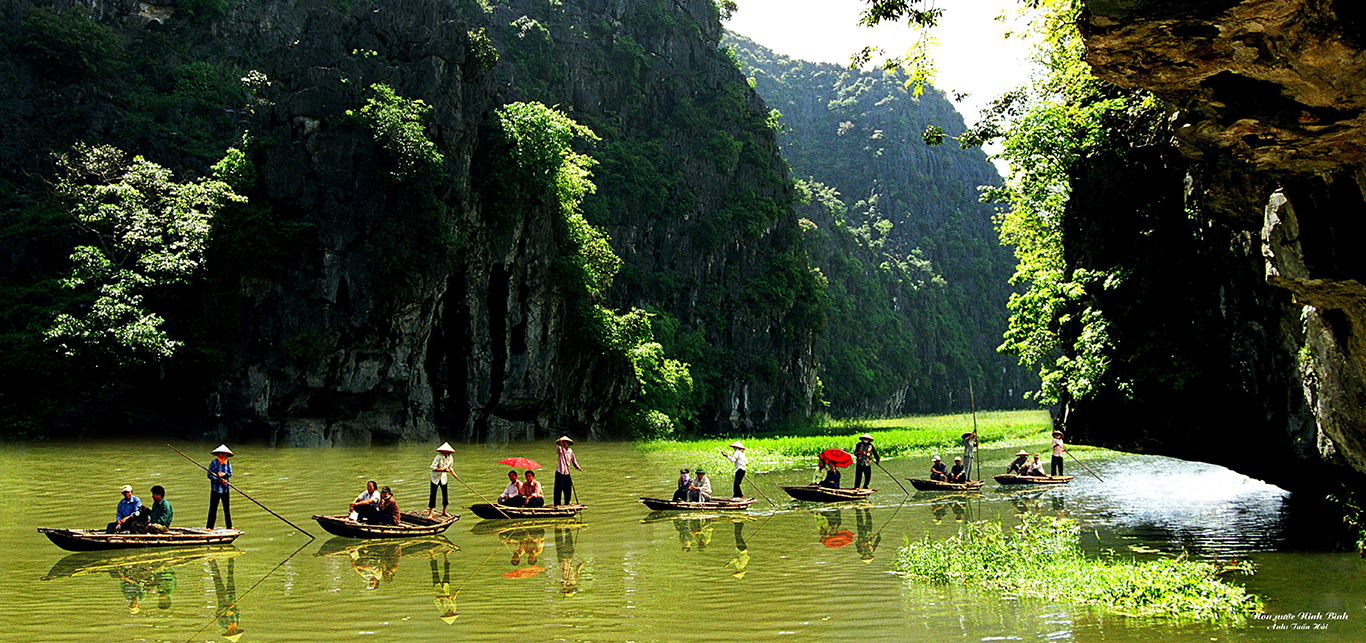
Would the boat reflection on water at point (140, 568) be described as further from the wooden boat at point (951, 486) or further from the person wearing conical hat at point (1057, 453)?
the person wearing conical hat at point (1057, 453)

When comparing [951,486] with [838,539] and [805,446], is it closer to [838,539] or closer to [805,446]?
[838,539]

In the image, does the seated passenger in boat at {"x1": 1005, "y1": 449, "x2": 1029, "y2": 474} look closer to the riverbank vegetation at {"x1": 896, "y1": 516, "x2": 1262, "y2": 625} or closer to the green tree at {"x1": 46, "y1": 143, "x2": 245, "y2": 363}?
the riverbank vegetation at {"x1": 896, "y1": 516, "x2": 1262, "y2": 625}

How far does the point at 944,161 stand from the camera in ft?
468

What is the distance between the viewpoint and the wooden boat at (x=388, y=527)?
45.4 feet

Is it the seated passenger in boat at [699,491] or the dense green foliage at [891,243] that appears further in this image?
the dense green foliage at [891,243]

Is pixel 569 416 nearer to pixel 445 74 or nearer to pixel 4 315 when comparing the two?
pixel 445 74

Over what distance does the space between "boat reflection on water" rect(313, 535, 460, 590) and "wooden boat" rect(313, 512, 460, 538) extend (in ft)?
0.40

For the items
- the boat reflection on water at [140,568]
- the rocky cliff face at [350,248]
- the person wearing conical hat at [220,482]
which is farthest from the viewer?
the rocky cliff face at [350,248]

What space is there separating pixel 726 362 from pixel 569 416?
55.3ft

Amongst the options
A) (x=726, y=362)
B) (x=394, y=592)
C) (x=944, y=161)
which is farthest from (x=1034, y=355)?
(x=944, y=161)

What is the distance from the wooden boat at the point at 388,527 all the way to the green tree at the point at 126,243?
20.2 meters

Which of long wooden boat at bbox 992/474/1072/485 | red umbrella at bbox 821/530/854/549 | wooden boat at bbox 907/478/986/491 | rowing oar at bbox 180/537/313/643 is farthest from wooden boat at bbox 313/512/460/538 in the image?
long wooden boat at bbox 992/474/1072/485

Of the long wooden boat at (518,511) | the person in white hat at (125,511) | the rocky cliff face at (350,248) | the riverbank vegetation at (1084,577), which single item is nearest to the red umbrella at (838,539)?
the riverbank vegetation at (1084,577)

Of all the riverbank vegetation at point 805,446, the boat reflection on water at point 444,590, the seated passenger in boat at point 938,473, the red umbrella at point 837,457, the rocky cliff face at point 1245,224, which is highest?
the rocky cliff face at point 1245,224
